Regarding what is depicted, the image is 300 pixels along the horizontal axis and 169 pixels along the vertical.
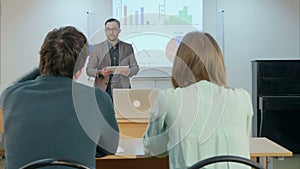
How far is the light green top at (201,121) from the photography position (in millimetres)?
1548

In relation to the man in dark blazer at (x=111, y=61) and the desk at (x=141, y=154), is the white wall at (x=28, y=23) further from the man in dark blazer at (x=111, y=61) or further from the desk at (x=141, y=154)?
the desk at (x=141, y=154)

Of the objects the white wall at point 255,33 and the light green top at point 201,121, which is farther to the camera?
the white wall at point 255,33

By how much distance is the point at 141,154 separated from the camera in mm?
1907

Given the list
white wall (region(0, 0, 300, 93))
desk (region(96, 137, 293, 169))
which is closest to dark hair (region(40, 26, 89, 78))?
desk (region(96, 137, 293, 169))

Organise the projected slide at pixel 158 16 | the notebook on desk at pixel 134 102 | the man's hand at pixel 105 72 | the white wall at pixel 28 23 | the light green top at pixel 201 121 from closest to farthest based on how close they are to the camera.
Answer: the light green top at pixel 201 121 < the notebook on desk at pixel 134 102 < the man's hand at pixel 105 72 < the projected slide at pixel 158 16 < the white wall at pixel 28 23

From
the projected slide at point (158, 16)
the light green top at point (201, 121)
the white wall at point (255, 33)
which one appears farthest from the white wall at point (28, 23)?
the light green top at point (201, 121)

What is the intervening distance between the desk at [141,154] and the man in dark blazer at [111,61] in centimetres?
110

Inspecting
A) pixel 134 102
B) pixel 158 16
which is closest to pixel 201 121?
pixel 134 102

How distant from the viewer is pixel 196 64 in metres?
1.62

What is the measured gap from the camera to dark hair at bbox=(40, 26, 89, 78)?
1.55 m

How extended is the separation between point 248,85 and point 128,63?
2.21 metres

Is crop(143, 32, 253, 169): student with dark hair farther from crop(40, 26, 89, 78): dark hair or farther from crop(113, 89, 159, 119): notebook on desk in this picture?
crop(113, 89, 159, 119): notebook on desk

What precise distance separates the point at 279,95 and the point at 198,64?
381 cm

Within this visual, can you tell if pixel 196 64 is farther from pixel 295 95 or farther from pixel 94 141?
pixel 295 95
